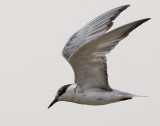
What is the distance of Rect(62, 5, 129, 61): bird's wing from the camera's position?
7.78 metres

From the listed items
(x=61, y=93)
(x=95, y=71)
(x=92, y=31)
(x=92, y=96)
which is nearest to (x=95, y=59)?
(x=95, y=71)

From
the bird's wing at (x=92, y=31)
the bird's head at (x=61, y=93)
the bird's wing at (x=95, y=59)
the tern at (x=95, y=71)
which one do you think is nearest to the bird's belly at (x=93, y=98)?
the tern at (x=95, y=71)

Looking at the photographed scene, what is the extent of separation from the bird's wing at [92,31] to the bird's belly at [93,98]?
1165 mm

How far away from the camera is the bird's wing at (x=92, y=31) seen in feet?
25.5

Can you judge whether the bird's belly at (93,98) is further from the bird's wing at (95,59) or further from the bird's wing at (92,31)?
the bird's wing at (92,31)

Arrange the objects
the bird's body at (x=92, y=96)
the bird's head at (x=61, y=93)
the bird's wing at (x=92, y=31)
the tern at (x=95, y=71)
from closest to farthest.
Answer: the tern at (x=95, y=71)
the bird's body at (x=92, y=96)
the bird's head at (x=61, y=93)
the bird's wing at (x=92, y=31)

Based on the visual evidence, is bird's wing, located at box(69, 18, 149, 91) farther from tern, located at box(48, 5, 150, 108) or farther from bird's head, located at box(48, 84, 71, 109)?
bird's head, located at box(48, 84, 71, 109)

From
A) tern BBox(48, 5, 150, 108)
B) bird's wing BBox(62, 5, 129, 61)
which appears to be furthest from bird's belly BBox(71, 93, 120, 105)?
bird's wing BBox(62, 5, 129, 61)

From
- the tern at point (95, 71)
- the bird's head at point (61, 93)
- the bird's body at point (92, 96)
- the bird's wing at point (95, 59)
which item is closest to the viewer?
the bird's wing at point (95, 59)

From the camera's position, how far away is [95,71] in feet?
22.6

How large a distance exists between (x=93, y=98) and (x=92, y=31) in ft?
6.18

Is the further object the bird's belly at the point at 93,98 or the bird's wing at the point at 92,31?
the bird's wing at the point at 92,31

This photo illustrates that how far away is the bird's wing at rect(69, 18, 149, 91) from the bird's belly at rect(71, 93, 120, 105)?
0.43 ft

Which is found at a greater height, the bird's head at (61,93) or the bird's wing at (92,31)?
the bird's wing at (92,31)
